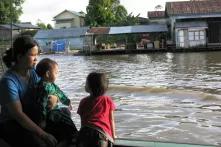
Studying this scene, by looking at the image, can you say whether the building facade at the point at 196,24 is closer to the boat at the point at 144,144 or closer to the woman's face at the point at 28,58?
the boat at the point at 144,144

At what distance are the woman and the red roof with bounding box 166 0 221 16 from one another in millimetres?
38978

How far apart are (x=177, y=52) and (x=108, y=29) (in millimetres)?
8624

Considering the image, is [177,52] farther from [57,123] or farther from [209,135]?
[57,123]

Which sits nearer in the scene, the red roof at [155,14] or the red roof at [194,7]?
the red roof at [194,7]

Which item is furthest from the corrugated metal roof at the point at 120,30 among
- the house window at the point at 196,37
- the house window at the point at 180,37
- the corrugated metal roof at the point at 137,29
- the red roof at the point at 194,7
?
the house window at the point at 196,37

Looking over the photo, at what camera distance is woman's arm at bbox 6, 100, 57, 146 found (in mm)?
3221

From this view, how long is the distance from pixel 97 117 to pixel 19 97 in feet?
1.89

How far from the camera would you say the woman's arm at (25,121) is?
322cm

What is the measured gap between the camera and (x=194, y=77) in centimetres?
1847

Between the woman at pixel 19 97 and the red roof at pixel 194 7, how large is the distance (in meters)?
39.0

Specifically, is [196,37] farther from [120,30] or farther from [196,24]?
[120,30]

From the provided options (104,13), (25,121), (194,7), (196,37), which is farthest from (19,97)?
(104,13)

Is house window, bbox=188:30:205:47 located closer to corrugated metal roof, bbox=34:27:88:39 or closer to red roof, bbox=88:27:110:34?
red roof, bbox=88:27:110:34

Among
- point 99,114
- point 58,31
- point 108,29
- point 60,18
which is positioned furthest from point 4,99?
point 60,18
